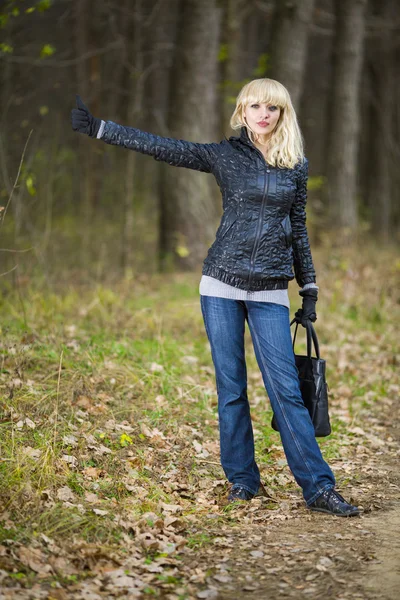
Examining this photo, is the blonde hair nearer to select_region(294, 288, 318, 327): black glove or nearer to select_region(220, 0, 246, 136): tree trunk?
select_region(294, 288, 318, 327): black glove

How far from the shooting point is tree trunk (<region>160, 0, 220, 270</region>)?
1261cm

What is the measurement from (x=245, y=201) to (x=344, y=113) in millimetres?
12491

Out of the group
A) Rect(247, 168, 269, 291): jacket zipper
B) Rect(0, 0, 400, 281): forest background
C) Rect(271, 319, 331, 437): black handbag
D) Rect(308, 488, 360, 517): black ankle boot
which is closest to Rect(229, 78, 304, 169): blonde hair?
Rect(247, 168, 269, 291): jacket zipper

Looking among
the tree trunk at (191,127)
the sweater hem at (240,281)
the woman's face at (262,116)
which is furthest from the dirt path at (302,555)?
the tree trunk at (191,127)

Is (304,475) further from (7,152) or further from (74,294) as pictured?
(7,152)

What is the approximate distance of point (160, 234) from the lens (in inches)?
527

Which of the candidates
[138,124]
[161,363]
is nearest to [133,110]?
[138,124]

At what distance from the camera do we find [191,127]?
41.8ft

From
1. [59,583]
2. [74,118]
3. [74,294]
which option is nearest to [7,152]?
[74,294]

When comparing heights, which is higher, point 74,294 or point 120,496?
point 74,294

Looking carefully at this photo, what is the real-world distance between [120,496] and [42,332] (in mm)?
2937

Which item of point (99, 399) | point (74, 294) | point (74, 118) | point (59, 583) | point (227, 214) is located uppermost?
point (74, 118)

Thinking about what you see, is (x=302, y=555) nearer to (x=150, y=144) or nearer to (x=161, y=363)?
(x=150, y=144)

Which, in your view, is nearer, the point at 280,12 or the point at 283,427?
the point at 283,427
